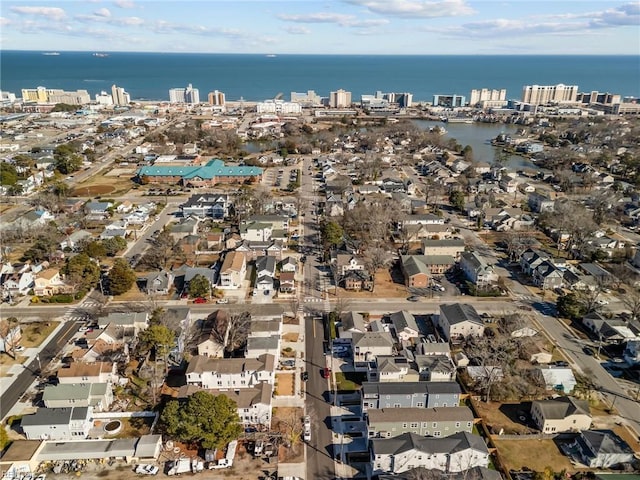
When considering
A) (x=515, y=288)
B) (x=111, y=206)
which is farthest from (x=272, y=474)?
(x=111, y=206)

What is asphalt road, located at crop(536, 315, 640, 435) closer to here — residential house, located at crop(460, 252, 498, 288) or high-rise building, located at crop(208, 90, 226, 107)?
residential house, located at crop(460, 252, 498, 288)

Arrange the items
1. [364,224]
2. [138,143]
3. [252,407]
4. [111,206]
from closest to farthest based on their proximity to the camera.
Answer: [252,407]
[364,224]
[111,206]
[138,143]

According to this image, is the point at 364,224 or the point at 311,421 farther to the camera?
the point at 364,224

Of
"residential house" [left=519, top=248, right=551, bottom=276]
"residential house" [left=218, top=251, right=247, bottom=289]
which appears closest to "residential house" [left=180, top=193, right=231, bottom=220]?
"residential house" [left=218, top=251, right=247, bottom=289]

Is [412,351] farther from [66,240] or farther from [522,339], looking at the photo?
[66,240]

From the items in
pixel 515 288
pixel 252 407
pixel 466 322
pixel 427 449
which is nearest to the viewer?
pixel 427 449

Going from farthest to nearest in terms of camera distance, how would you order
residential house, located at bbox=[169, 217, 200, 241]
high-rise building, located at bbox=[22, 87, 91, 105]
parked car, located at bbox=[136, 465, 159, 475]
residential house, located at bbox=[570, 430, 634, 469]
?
high-rise building, located at bbox=[22, 87, 91, 105] < residential house, located at bbox=[169, 217, 200, 241] < residential house, located at bbox=[570, 430, 634, 469] < parked car, located at bbox=[136, 465, 159, 475]
